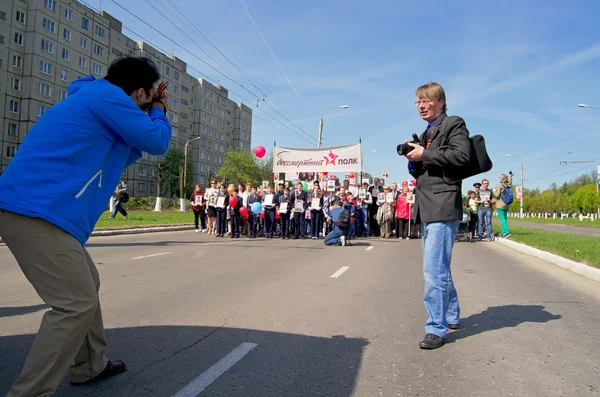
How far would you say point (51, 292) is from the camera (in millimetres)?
2422

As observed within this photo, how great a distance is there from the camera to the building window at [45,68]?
53.6 m

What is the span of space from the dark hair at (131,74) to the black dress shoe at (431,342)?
9.84 feet

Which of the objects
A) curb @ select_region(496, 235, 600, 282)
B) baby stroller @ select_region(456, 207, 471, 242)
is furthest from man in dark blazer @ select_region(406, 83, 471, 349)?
baby stroller @ select_region(456, 207, 471, 242)

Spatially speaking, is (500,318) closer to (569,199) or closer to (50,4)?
(50,4)

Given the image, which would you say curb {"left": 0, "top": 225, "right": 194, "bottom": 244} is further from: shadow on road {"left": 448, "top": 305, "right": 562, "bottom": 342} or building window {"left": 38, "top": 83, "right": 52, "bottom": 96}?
building window {"left": 38, "top": 83, "right": 52, "bottom": 96}

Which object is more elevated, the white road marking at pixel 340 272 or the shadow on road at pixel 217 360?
the white road marking at pixel 340 272

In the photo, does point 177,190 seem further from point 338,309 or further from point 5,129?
point 338,309

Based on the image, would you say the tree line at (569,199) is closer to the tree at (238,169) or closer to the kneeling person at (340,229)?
the tree at (238,169)

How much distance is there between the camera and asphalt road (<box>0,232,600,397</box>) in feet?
10.4

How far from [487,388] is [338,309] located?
2358 mm

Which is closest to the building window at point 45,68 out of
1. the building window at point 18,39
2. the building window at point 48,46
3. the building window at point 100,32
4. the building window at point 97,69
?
the building window at point 48,46

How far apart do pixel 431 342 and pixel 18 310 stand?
14.2ft

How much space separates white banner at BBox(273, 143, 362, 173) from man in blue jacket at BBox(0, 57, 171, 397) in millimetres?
22083

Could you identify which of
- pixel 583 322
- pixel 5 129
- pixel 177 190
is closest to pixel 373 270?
pixel 583 322
